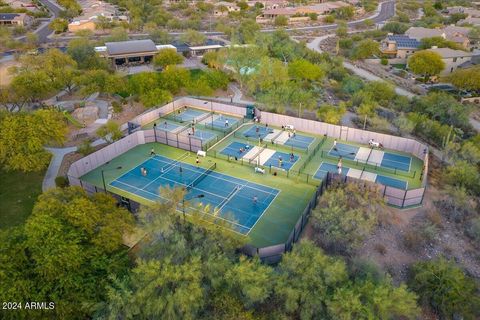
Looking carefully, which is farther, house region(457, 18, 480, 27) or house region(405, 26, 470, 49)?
house region(457, 18, 480, 27)

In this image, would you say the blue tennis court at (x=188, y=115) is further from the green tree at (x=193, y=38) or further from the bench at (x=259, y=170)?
the green tree at (x=193, y=38)

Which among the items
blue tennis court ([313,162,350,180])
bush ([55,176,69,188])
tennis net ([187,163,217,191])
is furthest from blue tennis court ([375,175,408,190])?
bush ([55,176,69,188])

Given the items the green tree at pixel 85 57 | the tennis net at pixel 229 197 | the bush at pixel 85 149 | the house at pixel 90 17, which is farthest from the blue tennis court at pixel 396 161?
the house at pixel 90 17

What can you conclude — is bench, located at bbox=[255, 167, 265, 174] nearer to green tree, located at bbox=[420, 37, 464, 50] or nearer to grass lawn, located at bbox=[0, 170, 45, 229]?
grass lawn, located at bbox=[0, 170, 45, 229]

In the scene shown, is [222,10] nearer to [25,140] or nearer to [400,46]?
[400,46]

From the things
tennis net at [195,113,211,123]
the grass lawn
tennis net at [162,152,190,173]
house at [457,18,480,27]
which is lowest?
tennis net at [162,152,190,173]

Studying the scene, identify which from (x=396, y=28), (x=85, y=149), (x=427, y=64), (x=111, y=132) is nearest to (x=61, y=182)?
(x=85, y=149)
